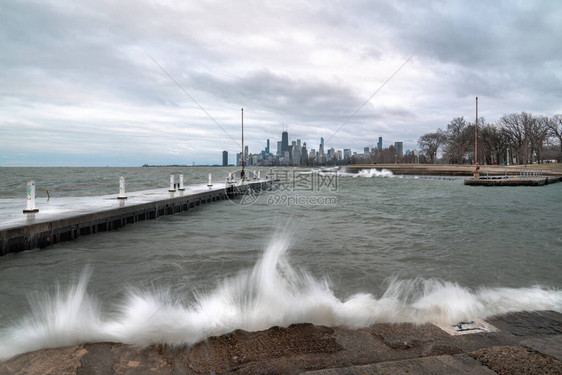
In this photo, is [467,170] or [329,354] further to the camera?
[467,170]

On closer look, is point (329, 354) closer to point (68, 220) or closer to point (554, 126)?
point (68, 220)

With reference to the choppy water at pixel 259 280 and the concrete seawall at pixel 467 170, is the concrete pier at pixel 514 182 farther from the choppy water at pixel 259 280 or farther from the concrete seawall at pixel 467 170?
the choppy water at pixel 259 280

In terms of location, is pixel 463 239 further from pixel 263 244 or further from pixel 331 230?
pixel 263 244

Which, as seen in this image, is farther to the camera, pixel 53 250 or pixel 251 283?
pixel 53 250

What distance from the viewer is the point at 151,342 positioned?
4.13 meters

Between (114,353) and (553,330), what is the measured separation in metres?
5.57

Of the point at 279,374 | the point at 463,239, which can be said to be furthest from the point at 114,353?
the point at 463,239

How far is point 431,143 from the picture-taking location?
128m

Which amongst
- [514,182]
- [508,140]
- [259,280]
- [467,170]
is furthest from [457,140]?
[259,280]

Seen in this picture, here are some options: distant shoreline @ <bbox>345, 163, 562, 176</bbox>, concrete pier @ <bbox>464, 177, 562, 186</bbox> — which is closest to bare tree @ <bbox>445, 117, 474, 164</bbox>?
distant shoreline @ <bbox>345, 163, 562, 176</bbox>

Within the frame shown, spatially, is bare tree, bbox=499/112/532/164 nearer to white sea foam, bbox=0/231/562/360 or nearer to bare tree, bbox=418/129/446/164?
bare tree, bbox=418/129/446/164

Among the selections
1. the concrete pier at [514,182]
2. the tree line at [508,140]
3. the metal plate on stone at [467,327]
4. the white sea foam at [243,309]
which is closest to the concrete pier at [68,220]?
the white sea foam at [243,309]

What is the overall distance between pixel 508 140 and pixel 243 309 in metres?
113

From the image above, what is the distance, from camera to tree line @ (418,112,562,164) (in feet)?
287
